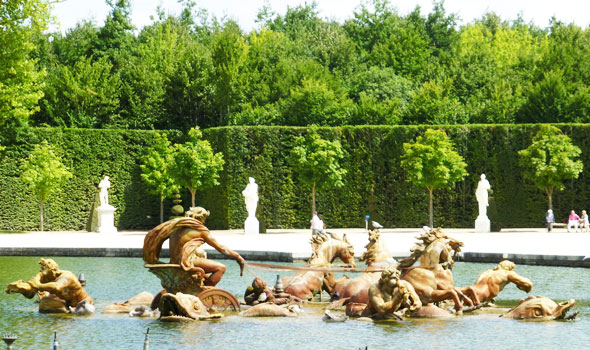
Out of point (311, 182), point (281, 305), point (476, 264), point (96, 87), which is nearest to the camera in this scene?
point (281, 305)

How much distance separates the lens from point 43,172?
1610 inches

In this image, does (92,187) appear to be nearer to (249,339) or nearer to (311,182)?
(311,182)

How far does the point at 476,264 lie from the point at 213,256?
6242 millimetres

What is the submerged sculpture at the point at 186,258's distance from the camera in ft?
46.6

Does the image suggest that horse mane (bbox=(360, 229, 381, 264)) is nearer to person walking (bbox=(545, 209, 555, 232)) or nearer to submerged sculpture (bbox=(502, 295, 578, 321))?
submerged sculpture (bbox=(502, 295, 578, 321))

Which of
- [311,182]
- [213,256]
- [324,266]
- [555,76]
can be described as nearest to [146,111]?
[311,182]

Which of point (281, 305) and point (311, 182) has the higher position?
point (311, 182)

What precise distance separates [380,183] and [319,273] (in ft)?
93.8

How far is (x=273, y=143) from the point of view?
144 feet

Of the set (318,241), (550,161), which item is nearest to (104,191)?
(550,161)

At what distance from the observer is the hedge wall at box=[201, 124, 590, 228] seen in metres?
43.1

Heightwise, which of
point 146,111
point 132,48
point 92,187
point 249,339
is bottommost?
point 249,339

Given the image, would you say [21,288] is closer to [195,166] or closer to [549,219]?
[195,166]

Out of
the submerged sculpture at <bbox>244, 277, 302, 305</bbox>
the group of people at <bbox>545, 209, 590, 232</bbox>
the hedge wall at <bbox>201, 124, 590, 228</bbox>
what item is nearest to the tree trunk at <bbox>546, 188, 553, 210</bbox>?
the hedge wall at <bbox>201, 124, 590, 228</bbox>
